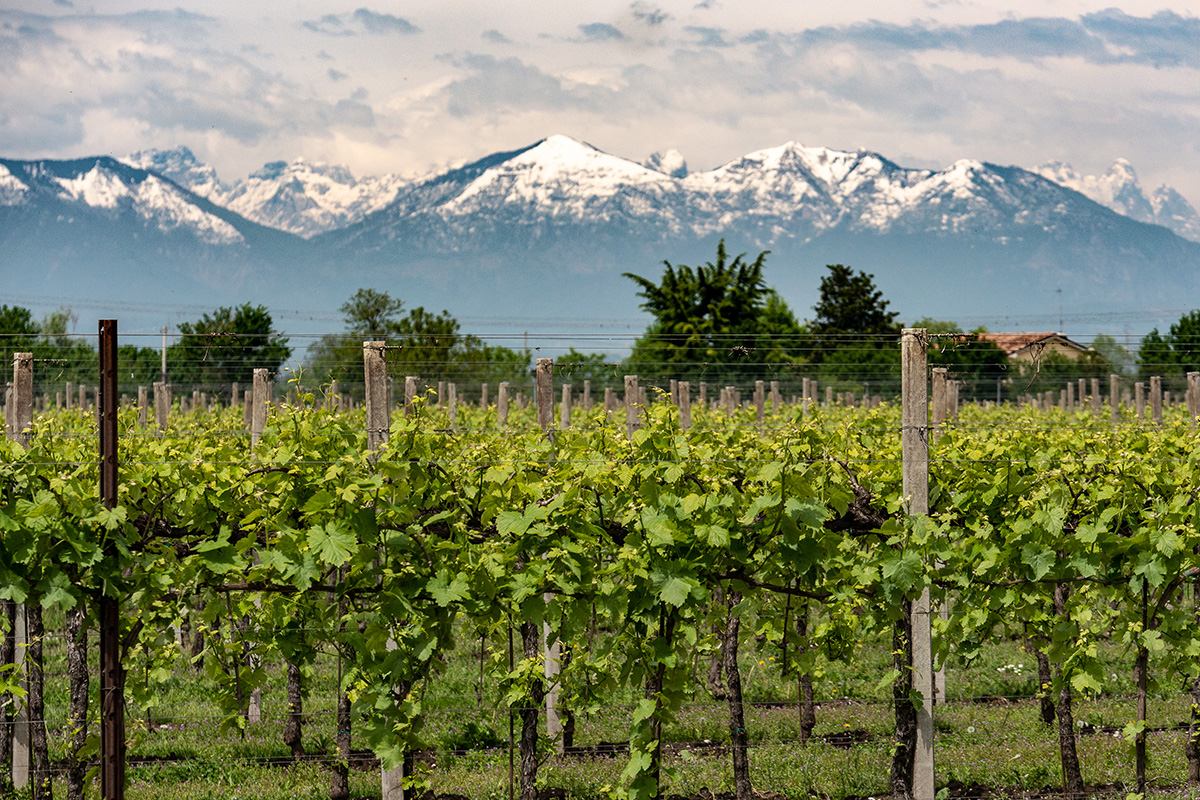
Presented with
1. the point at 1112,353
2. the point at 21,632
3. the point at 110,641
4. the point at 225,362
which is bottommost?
the point at 21,632

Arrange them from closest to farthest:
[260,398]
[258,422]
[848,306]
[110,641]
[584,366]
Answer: [110,641], [258,422], [260,398], [584,366], [848,306]

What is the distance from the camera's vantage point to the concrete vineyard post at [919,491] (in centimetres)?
608

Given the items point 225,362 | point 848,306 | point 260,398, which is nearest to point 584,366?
point 260,398

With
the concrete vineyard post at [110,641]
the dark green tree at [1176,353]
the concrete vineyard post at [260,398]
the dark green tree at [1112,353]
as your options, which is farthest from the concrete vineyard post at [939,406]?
the dark green tree at [1176,353]

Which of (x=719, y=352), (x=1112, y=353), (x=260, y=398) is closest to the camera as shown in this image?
(x=260, y=398)

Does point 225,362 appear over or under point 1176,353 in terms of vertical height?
under

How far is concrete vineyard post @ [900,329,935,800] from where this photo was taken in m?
6.08

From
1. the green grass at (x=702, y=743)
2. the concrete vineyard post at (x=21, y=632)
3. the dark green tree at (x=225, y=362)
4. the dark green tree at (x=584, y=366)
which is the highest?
the dark green tree at (x=225, y=362)

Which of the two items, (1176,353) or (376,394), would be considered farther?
(1176,353)

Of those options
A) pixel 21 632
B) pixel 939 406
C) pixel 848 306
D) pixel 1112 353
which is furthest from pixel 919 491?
pixel 1112 353

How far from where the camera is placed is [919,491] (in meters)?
6.06

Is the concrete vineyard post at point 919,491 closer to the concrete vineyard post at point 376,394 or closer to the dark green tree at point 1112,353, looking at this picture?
the concrete vineyard post at point 376,394

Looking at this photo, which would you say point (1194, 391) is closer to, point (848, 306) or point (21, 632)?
point (21, 632)

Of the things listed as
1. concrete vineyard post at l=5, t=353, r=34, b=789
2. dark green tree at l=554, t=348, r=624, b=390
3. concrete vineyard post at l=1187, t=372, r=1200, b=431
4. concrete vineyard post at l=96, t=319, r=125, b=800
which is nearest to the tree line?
dark green tree at l=554, t=348, r=624, b=390
